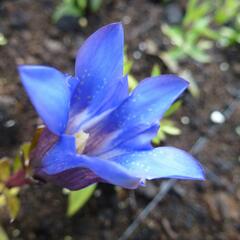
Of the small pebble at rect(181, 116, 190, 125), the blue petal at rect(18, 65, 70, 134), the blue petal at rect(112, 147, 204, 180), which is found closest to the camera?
the blue petal at rect(18, 65, 70, 134)

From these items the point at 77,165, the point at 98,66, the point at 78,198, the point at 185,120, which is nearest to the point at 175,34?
the point at 185,120

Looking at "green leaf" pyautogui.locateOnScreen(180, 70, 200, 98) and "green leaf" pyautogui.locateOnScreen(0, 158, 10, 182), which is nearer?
"green leaf" pyautogui.locateOnScreen(0, 158, 10, 182)

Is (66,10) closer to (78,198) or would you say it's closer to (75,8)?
(75,8)

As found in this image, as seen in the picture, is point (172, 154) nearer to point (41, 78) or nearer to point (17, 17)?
point (41, 78)

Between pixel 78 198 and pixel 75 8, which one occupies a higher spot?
pixel 75 8

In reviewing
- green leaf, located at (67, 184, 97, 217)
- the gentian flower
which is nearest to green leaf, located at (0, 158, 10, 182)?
the gentian flower

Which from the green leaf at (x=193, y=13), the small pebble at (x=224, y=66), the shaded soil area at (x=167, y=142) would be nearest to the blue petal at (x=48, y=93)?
the shaded soil area at (x=167, y=142)

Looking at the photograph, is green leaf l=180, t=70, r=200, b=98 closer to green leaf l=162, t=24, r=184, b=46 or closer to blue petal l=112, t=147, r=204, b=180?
green leaf l=162, t=24, r=184, b=46

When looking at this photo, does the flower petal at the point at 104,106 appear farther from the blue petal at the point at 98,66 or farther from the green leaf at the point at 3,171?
the green leaf at the point at 3,171
